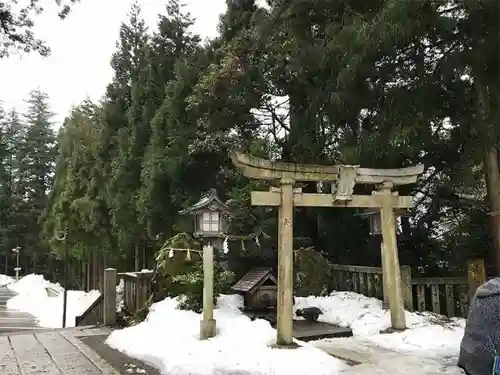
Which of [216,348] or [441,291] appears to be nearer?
[216,348]

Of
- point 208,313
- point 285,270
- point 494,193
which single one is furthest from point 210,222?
point 494,193

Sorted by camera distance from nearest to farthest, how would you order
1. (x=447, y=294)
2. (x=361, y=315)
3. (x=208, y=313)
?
(x=208, y=313), (x=361, y=315), (x=447, y=294)

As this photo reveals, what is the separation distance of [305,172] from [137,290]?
13.1 ft

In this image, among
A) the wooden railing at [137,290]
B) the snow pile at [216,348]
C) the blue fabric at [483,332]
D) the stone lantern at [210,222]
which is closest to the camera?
the blue fabric at [483,332]

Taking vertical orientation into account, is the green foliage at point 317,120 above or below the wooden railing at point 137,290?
above

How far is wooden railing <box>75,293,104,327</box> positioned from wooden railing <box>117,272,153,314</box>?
2.59 ft

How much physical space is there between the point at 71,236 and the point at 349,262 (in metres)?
13.9

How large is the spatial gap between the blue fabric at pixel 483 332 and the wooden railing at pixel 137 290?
201 inches

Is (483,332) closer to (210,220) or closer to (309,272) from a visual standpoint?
(210,220)

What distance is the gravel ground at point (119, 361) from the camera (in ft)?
16.1

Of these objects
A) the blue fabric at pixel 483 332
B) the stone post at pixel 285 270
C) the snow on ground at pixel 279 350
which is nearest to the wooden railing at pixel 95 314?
the snow on ground at pixel 279 350

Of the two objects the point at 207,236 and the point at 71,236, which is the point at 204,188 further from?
the point at 71,236

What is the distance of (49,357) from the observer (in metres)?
5.53

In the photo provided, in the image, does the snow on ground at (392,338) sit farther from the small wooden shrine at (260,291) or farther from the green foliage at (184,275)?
the green foliage at (184,275)
